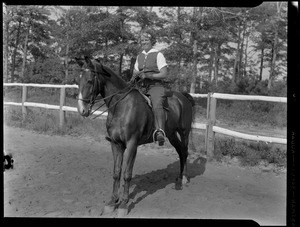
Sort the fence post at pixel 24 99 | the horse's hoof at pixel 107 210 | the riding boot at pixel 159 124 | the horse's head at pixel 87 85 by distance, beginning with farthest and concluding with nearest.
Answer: the fence post at pixel 24 99 < the riding boot at pixel 159 124 < the horse's hoof at pixel 107 210 < the horse's head at pixel 87 85

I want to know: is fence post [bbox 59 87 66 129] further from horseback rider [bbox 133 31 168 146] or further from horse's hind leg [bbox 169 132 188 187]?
horseback rider [bbox 133 31 168 146]

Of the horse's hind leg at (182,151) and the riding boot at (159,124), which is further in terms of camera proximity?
the horse's hind leg at (182,151)

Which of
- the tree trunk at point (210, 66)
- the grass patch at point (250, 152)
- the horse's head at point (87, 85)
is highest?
the tree trunk at point (210, 66)

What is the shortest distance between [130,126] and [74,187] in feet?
5.35

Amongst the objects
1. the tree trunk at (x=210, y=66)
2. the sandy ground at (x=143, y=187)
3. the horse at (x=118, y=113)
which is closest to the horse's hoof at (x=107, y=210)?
the horse at (x=118, y=113)

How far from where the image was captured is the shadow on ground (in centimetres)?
433

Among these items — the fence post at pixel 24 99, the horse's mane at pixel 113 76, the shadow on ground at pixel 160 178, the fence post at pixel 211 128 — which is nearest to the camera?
the horse's mane at pixel 113 76

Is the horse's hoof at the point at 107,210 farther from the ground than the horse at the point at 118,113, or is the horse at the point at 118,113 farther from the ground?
the horse at the point at 118,113

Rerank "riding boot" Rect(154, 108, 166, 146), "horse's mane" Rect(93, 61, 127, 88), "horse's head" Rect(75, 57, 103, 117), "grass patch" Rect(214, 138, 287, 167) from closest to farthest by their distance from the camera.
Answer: "horse's head" Rect(75, 57, 103, 117) < "horse's mane" Rect(93, 61, 127, 88) < "riding boot" Rect(154, 108, 166, 146) < "grass patch" Rect(214, 138, 287, 167)

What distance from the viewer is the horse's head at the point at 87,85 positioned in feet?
10.9

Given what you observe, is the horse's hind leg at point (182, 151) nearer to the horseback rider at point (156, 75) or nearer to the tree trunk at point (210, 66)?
the horseback rider at point (156, 75)

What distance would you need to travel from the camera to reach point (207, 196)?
404cm

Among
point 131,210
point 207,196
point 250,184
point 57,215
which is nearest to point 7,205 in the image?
point 57,215

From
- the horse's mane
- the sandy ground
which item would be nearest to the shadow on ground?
the sandy ground
